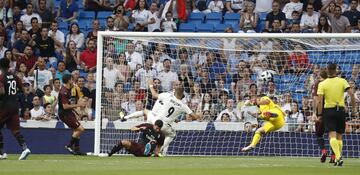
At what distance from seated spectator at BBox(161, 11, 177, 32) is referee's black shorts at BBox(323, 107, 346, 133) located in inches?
406

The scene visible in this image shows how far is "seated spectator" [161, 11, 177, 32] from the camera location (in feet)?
95.4

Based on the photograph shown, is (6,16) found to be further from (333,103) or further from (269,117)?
(333,103)

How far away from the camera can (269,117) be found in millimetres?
22734

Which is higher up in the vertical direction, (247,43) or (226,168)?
(247,43)

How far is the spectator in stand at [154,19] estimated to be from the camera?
29.2m

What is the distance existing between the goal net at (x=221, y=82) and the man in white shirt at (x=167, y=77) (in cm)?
2

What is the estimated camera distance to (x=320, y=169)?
17891 mm

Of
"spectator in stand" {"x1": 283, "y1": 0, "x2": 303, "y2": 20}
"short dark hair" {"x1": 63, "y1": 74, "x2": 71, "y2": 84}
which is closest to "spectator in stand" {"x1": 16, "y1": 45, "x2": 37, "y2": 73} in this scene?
"short dark hair" {"x1": 63, "y1": 74, "x2": 71, "y2": 84}

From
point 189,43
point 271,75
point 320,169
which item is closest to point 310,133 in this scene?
point 271,75

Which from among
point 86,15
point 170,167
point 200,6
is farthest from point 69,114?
point 86,15

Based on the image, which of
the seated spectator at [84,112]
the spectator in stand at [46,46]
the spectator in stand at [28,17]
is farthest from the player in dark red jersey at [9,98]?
the spectator in stand at [28,17]

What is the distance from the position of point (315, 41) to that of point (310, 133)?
2.08 meters

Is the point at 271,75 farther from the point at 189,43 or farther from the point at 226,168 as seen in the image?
the point at 226,168

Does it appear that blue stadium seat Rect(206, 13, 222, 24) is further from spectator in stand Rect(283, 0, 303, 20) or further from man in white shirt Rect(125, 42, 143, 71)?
man in white shirt Rect(125, 42, 143, 71)
